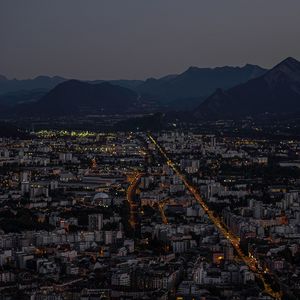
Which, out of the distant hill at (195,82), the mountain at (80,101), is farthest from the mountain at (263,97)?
the distant hill at (195,82)

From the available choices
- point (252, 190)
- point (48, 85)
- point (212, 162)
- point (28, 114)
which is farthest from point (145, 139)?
point (48, 85)

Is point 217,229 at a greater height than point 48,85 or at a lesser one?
lesser

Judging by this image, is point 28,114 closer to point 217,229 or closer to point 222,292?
point 217,229

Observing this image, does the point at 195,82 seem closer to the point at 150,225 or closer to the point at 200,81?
the point at 200,81

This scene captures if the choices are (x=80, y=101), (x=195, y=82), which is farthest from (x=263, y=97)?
(x=195, y=82)

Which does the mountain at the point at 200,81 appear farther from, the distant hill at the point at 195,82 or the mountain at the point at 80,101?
the mountain at the point at 80,101
